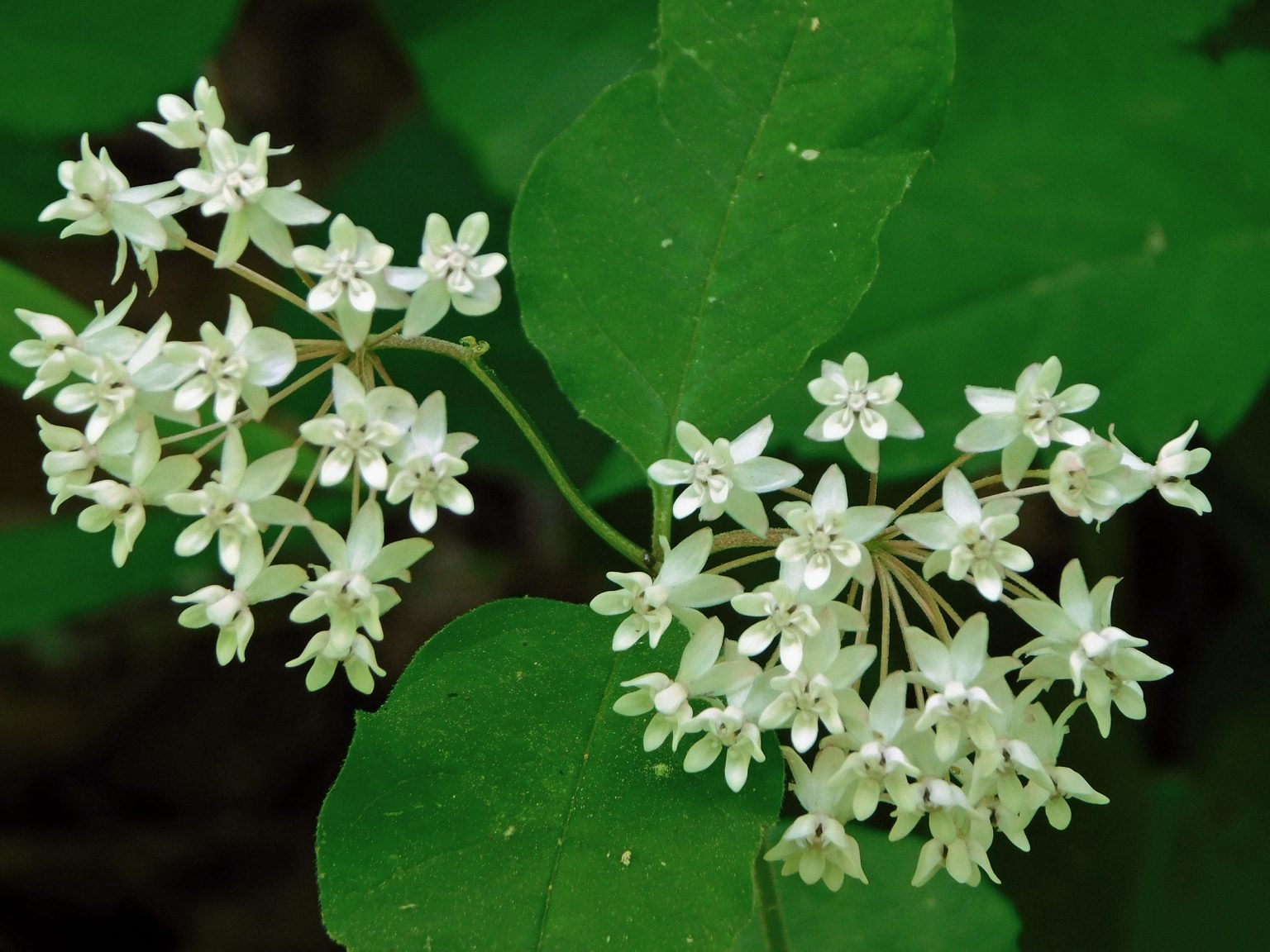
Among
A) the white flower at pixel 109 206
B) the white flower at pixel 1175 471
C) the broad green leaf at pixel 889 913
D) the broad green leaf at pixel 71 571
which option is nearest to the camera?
the white flower at pixel 1175 471

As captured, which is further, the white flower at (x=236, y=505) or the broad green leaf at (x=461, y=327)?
the broad green leaf at (x=461, y=327)

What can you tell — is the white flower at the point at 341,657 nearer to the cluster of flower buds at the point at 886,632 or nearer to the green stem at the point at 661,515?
the cluster of flower buds at the point at 886,632

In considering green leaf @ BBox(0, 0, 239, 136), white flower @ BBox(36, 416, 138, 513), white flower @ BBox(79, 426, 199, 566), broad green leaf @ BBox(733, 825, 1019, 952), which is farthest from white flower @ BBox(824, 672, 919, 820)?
green leaf @ BBox(0, 0, 239, 136)

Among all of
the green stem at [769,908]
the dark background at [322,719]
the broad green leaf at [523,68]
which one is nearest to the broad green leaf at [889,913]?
the green stem at [769,908]

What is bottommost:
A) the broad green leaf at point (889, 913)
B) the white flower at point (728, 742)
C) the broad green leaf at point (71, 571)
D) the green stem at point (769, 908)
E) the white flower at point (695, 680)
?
the broad green leaf at point (889, 913)

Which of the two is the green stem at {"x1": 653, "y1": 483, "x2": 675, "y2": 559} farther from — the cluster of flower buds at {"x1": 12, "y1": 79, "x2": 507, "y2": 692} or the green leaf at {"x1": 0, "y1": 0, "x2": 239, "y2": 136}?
the green leaf at {"x1": 0, "y1": 0, "x2": 239, "y2": 136}

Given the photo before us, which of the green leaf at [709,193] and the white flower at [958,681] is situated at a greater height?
the green leaf at [709,193]

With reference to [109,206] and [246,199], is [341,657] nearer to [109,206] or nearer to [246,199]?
[246,199]
